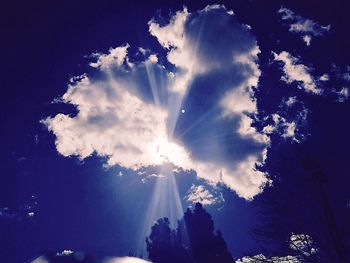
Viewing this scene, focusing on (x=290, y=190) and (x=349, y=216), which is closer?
(x=349, y=216)

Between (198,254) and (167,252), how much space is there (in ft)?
58.4

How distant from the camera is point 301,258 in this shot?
14.3m

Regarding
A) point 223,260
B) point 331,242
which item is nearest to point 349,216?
point 331,242

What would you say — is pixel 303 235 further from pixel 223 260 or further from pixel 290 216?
pixel 223 260

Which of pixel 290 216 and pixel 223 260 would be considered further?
pixel 223 260

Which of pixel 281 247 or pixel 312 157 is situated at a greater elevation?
pixel 312 157

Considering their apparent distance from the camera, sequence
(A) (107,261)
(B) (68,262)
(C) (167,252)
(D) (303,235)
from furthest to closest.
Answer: (C) (167,252), (A) (107,261), (B) (68,262), (D) (303,235)

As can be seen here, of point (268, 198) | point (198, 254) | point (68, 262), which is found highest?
point (198, 254)

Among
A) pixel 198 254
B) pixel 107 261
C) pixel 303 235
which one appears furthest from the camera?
pixel 198 254

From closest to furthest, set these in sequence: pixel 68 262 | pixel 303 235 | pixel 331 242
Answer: pixel 331 242 < pixel 303 235 < pixel 68 262

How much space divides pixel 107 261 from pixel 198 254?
32.9 meters

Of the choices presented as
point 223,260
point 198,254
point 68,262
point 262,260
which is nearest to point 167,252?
point 198,254

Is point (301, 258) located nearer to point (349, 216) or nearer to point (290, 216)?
point (290, 216)

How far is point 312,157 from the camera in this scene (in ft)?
46.9
